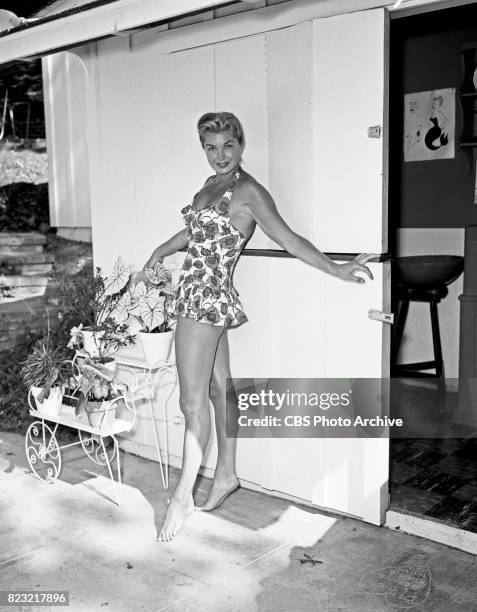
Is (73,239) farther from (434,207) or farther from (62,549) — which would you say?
(62,549)

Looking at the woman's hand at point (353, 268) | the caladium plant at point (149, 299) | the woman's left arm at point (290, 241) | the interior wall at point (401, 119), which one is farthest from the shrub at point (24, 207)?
the woman's hand at point (353, 268)

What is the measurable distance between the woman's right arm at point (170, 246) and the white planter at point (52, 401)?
85 cm

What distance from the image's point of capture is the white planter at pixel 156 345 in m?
4.14

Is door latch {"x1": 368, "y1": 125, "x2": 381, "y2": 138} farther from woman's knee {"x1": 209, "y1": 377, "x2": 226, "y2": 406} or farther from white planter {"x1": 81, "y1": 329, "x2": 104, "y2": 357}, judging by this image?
white planter {"x1": 81, "y1": 329, "x2": 104, "y2": 357}

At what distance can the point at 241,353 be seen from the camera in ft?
13.5

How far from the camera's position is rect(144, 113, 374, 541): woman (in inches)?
141

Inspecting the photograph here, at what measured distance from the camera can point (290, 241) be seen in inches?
139

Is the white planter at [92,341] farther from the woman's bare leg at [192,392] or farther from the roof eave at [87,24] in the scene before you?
the roof eave at [87,24]

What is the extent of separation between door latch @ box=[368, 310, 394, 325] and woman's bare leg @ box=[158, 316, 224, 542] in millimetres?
722

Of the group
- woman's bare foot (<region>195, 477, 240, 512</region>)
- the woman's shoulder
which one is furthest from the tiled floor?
the woman's shoulder

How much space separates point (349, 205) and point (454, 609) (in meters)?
1.77

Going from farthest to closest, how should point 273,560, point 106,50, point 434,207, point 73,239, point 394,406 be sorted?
1. point 73,239
2. point 434,207
3. point 394,406
4. point 106,50
5. point 273,560

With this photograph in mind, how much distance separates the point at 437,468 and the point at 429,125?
9.83 ft

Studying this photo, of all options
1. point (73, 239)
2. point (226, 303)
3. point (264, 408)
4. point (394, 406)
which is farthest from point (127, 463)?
point (73, 239)
